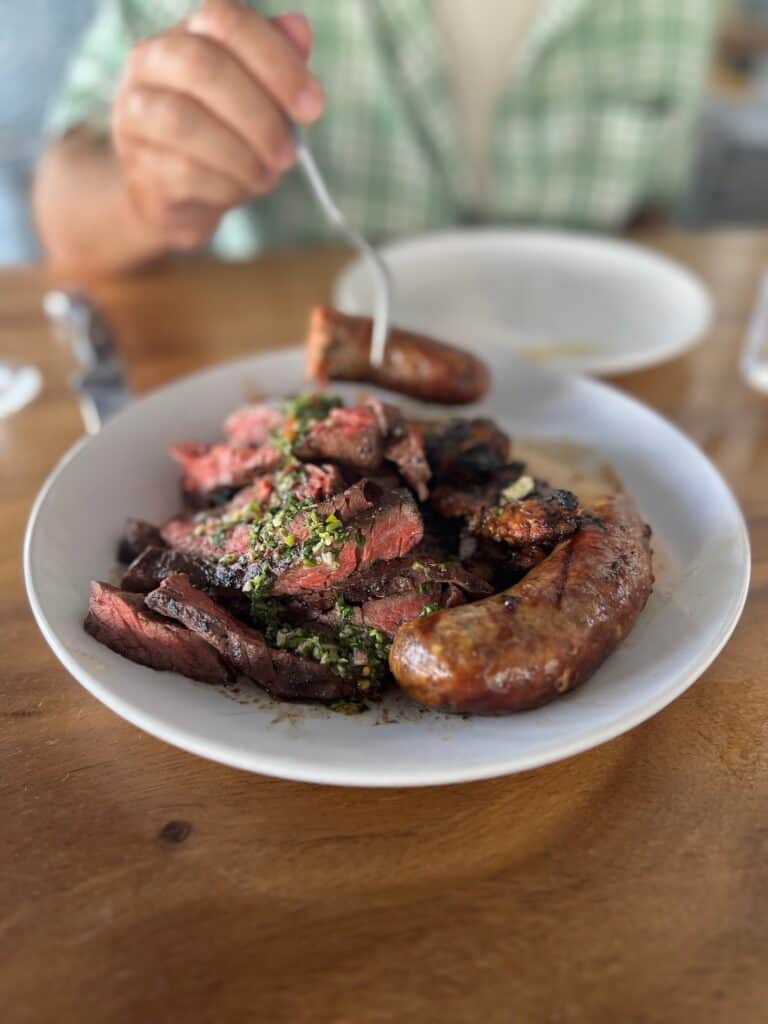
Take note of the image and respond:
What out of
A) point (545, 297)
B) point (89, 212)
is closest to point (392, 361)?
point (545, 297)

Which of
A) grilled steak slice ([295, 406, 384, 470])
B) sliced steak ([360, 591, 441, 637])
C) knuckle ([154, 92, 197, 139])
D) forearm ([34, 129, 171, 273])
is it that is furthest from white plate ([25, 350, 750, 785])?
forearm ([34, 129, 171, 273])

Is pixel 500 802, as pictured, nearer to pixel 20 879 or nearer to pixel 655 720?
pixel 655 720

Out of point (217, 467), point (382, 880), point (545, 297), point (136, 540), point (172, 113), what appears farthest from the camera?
point (545, 297)

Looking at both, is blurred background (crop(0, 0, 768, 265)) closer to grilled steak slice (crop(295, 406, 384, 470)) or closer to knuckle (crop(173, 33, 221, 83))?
knuckle (crop(173, 33, 221, 83))

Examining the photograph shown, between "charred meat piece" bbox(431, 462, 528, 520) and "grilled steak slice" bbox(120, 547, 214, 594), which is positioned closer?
"grilled steak slice" bbox(120, 547, 214, 594)

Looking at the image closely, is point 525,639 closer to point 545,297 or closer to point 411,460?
point 411,460

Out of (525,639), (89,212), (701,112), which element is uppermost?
(89,212)
